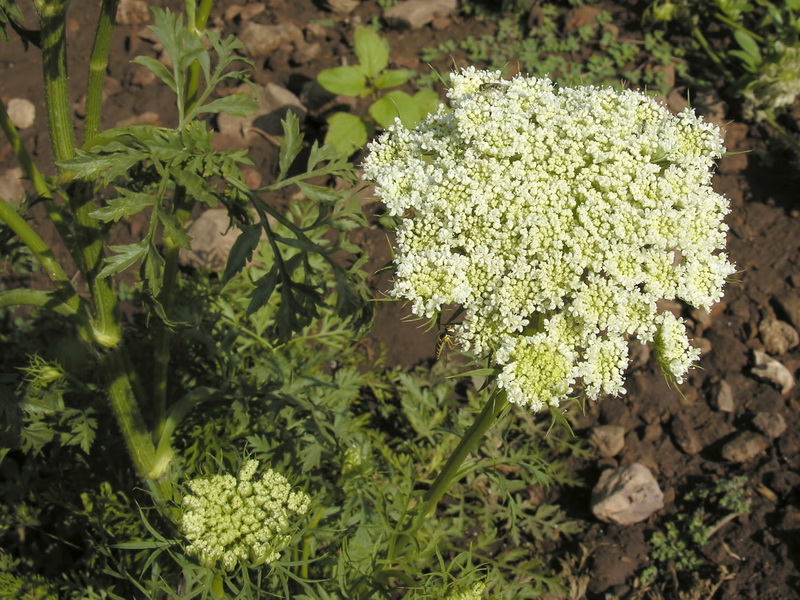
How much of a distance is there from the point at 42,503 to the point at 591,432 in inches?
120

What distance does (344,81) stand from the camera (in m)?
5.47

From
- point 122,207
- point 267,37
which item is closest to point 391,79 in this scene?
point 267,37

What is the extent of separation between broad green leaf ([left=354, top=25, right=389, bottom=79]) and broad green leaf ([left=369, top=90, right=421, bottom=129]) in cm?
27

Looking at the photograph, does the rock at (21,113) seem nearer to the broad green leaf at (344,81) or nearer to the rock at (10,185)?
the rock at (10,185)

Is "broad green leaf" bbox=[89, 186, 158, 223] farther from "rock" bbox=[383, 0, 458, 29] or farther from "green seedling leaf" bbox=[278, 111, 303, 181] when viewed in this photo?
"rock" bbox=[383, 0, 458, 29]

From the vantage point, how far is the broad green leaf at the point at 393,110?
523 centimetres

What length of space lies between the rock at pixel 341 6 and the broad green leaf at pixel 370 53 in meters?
1.07

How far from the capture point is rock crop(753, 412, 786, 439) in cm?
434

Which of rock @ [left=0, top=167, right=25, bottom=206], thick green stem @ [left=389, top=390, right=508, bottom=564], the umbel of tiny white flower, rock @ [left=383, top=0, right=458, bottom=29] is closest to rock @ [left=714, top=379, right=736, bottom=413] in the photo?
thick green stem @ [left=389, top=390, right=508, bottom=564]

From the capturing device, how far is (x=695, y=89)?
19.3 feet

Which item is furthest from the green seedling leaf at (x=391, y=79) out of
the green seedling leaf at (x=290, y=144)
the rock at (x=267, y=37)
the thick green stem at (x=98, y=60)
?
the thick green stem at (x=98, y=60)

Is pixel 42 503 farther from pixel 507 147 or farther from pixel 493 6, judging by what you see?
pixel 493 6

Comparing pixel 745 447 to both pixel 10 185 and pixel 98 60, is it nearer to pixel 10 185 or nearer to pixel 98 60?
pixel 98 60

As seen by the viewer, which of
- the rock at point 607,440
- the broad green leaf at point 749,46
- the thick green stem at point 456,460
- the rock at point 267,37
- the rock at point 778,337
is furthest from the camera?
the rock at point 267,37
